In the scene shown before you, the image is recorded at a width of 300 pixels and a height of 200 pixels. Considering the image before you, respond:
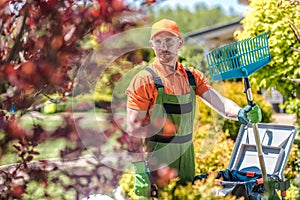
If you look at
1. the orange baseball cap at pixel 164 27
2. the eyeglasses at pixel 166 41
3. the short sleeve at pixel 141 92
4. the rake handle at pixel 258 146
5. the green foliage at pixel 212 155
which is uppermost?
the orange baseball cap at pixel 164 27

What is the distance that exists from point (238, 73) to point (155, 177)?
2.95 ft

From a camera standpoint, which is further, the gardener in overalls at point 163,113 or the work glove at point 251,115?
the work glove at point 251,115

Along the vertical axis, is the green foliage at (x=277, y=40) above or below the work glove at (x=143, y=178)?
above

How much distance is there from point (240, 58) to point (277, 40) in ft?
9.24

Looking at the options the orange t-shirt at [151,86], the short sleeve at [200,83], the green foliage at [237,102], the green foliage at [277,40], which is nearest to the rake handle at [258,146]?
the short sleeve at [200,83]

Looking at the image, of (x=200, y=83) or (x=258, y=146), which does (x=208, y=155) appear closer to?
(x=258, y=146)

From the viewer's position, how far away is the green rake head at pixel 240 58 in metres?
3.46

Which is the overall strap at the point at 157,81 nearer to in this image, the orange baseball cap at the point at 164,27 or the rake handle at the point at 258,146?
the orange baseball cap at the point at 164,27

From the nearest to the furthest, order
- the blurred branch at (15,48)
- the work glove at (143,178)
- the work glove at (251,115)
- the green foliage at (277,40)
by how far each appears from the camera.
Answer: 1. the blurred branch at (15,48)
2. the work glove at (143,178)
3. the work glove at (251,115)
4. the green foliage at (277,40)

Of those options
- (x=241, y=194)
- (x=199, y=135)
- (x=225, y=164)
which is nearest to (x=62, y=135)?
(x=241, y=194)

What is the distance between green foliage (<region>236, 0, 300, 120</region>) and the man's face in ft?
9.95

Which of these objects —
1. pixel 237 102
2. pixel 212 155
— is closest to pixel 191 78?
pixel 212 155

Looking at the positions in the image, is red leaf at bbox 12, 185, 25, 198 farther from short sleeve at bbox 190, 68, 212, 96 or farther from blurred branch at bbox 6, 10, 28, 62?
short sleeve at bbox 190, 68, 212, 96

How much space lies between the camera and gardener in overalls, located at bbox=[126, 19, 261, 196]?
2986 mm
